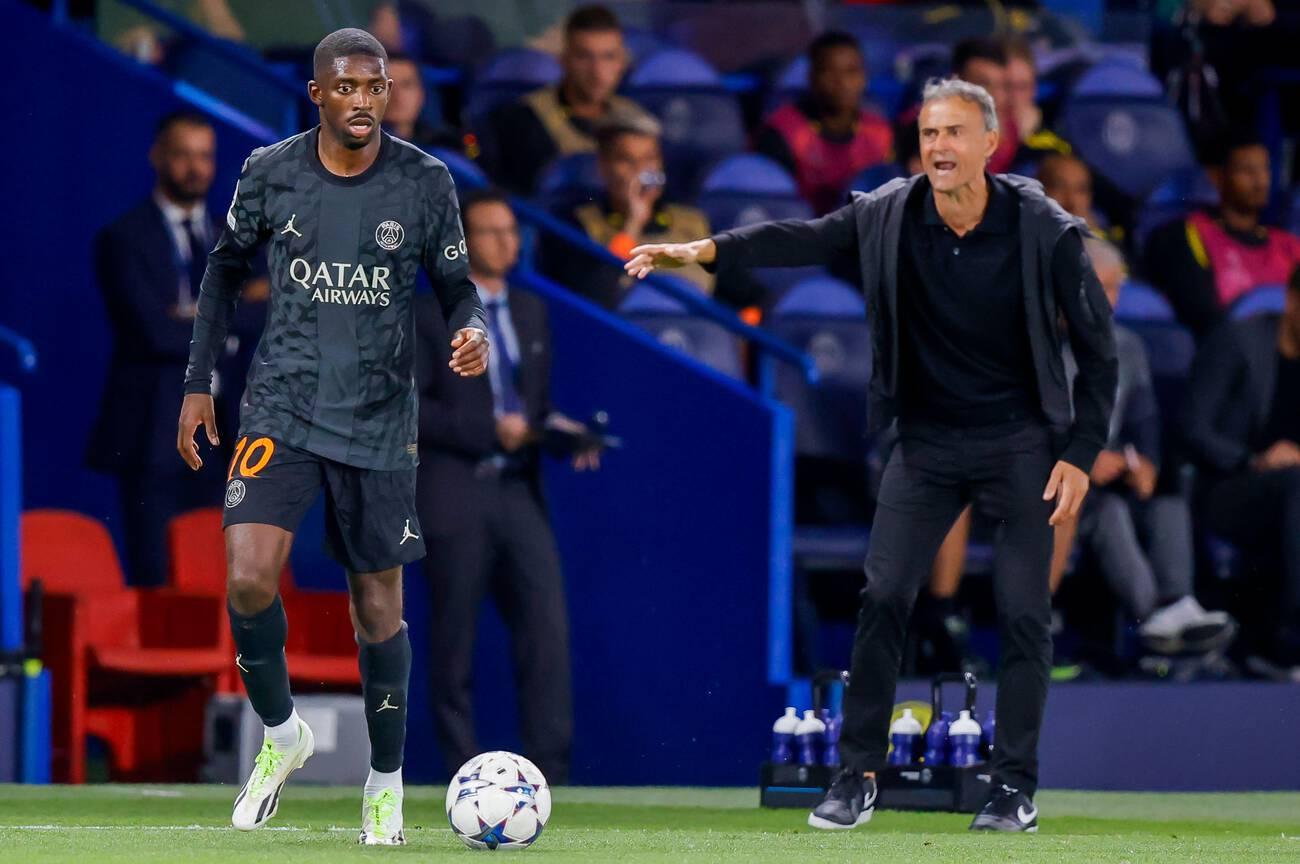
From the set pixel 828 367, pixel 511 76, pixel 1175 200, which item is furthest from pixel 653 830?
pixel 1175 200

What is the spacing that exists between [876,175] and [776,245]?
4.86 metres

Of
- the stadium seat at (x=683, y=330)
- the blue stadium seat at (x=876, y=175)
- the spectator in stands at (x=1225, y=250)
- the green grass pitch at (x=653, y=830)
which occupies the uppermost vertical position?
the blue stadium seat at (x=876, y=175)

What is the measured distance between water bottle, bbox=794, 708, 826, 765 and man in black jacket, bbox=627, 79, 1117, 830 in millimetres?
962

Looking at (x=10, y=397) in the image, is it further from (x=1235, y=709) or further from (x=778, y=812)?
(x=1235, y=709)

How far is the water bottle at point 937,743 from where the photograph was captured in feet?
25.3

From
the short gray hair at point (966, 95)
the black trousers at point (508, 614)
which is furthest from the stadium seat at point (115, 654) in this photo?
the short gray hair at point (966, 95)

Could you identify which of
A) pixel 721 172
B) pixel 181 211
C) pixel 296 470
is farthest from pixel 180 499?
pixel 296 470

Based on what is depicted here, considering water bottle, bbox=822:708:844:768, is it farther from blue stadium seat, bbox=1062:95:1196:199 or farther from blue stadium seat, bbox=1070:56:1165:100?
blue stadium seat, bbox=1070:56:1165:100

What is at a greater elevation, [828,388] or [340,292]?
[340,292]

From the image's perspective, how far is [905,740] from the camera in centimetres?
777

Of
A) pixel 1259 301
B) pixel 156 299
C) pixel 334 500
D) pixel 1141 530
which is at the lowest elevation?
pixel 1141 530

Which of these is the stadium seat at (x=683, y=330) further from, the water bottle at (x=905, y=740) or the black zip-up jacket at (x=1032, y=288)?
the black zip-up jacket at (x=1032, y=288)

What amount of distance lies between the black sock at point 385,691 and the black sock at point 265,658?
0.21m

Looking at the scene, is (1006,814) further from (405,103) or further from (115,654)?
(405,103)
